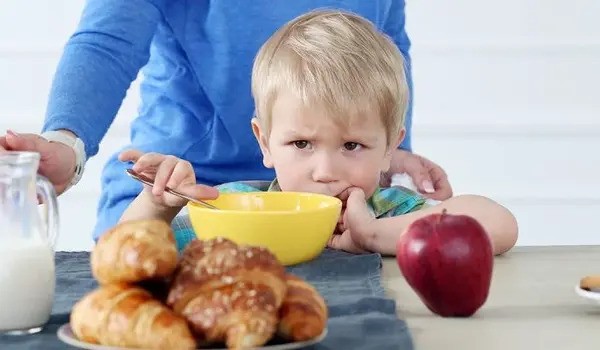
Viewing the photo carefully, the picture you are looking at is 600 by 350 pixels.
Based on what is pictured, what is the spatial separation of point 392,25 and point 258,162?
1.27 feet

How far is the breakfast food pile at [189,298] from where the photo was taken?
80 centimetres

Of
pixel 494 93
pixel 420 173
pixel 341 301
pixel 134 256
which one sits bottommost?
pixel 494 93

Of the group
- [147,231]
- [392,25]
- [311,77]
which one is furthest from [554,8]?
[147,231]

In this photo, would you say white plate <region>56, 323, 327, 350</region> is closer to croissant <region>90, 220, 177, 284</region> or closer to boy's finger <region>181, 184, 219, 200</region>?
croissant <region>90, 220, 177, 284</region>

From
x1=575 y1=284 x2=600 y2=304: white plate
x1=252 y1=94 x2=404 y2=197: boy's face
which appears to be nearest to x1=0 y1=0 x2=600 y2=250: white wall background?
x1=252 y1=94 x2=404 y2=197: boy's face

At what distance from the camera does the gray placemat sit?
0.90 metres

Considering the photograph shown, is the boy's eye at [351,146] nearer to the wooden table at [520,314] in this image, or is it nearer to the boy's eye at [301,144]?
the boy's eye at [301,144]

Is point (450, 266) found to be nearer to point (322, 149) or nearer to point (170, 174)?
point (170, 174)

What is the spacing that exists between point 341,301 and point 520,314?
173 millimetres

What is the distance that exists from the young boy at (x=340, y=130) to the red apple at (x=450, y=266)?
16.1 inches

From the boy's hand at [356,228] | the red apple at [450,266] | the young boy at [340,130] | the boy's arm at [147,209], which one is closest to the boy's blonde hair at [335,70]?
the young boy at [340,130]

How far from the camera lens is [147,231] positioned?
2.85ft

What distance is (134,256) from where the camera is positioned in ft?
2.75

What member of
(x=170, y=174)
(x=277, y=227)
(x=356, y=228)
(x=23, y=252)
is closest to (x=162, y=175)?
(x=170, y=174)
